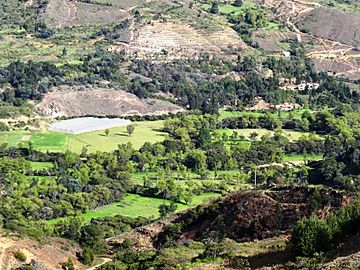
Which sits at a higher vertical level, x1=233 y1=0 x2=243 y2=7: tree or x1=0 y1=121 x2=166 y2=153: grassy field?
x1=233 y1=0 x2=243 y2=7: tree

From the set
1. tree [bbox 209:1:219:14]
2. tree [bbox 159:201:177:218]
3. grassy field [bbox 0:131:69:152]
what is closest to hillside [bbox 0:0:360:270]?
tree [bbox 159:201:177:218]

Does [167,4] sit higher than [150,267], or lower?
lower

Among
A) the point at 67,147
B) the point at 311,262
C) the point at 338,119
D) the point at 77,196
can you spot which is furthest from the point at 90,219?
the point at 338,119

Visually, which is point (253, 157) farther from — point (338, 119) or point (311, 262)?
point (311, 262)

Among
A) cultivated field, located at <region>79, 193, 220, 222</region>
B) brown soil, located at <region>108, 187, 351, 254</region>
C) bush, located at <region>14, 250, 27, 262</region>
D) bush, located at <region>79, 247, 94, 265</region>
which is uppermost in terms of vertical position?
brown soil, located at <region>108, 187, 351, 254</region>

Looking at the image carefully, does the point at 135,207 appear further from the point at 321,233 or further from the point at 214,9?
the point at 214,9

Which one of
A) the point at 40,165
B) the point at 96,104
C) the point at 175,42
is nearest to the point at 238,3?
the point at 175,42

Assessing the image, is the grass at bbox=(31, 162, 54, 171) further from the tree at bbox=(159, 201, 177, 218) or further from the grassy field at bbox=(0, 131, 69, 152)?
the tree at bbox=(159, 201, 177, 218)
